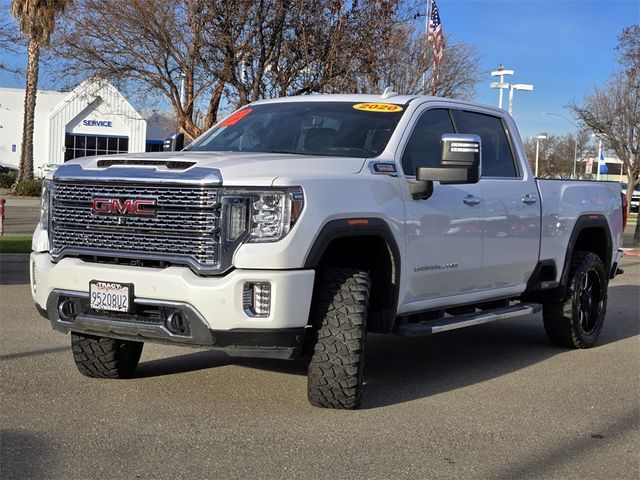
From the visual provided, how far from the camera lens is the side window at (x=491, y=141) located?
7188 mm

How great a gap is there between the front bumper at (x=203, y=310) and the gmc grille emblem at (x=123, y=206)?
334 mm

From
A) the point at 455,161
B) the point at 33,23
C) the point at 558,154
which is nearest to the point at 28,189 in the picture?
the point at 33,23

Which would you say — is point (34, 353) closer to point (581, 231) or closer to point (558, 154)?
point (581, 231)

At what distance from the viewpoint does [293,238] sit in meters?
5.01

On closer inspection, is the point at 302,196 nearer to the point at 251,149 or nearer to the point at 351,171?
the point at 351,171

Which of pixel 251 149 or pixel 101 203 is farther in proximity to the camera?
pixel 251 149

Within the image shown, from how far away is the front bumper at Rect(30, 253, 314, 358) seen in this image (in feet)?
16.3

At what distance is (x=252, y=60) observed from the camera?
16062 mm

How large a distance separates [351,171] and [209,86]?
12.7 meters

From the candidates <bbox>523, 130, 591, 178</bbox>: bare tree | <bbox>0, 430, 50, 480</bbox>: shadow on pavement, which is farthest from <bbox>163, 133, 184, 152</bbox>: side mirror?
<bbox>523, 130, 591, 178</bbox>: bare tree

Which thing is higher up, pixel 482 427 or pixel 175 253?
pixel 175 253

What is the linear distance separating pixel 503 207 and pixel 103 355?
330 centimetres

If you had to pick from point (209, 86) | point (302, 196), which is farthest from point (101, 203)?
point (209, 86)

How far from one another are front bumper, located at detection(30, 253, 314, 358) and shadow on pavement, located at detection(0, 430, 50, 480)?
0.82 metres
